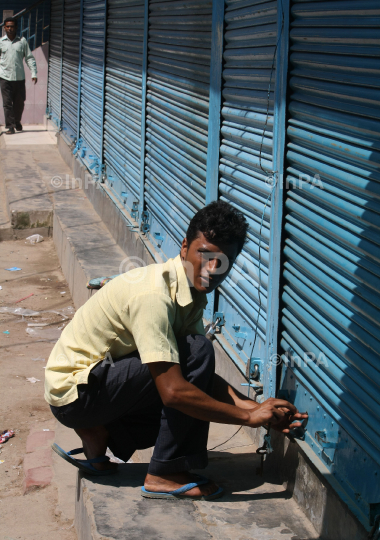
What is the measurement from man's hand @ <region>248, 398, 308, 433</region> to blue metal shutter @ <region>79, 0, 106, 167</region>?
613 centimetres

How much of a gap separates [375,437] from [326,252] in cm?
72

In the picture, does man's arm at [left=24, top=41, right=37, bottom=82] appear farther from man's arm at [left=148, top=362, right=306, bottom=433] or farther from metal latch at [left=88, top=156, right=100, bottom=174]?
man's arm at [left=148, top=362, right=306, bottom=433]

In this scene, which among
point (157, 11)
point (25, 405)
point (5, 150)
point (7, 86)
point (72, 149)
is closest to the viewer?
point (25, 405)

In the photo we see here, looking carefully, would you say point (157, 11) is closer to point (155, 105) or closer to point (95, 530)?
point (155, 105)

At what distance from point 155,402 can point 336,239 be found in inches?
38.0

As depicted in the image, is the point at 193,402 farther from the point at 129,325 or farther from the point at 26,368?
the point at 26,368

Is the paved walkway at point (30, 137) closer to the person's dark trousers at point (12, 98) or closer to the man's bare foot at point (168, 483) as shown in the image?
the person's dark trousers at point (12, 98)

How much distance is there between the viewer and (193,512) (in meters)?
2.53

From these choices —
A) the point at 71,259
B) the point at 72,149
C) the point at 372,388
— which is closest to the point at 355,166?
the point at 372,388

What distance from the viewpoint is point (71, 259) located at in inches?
269

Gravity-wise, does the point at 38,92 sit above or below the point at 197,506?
above

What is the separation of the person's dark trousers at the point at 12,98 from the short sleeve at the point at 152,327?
36.7ft

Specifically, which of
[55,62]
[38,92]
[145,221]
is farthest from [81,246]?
[38,92]

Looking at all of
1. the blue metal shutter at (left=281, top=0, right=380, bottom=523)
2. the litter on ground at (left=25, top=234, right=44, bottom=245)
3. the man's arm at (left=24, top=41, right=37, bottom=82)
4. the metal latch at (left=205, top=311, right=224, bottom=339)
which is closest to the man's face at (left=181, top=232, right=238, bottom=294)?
the blue metal shutter at (left=281, top=0, right=380, bottom=523)
